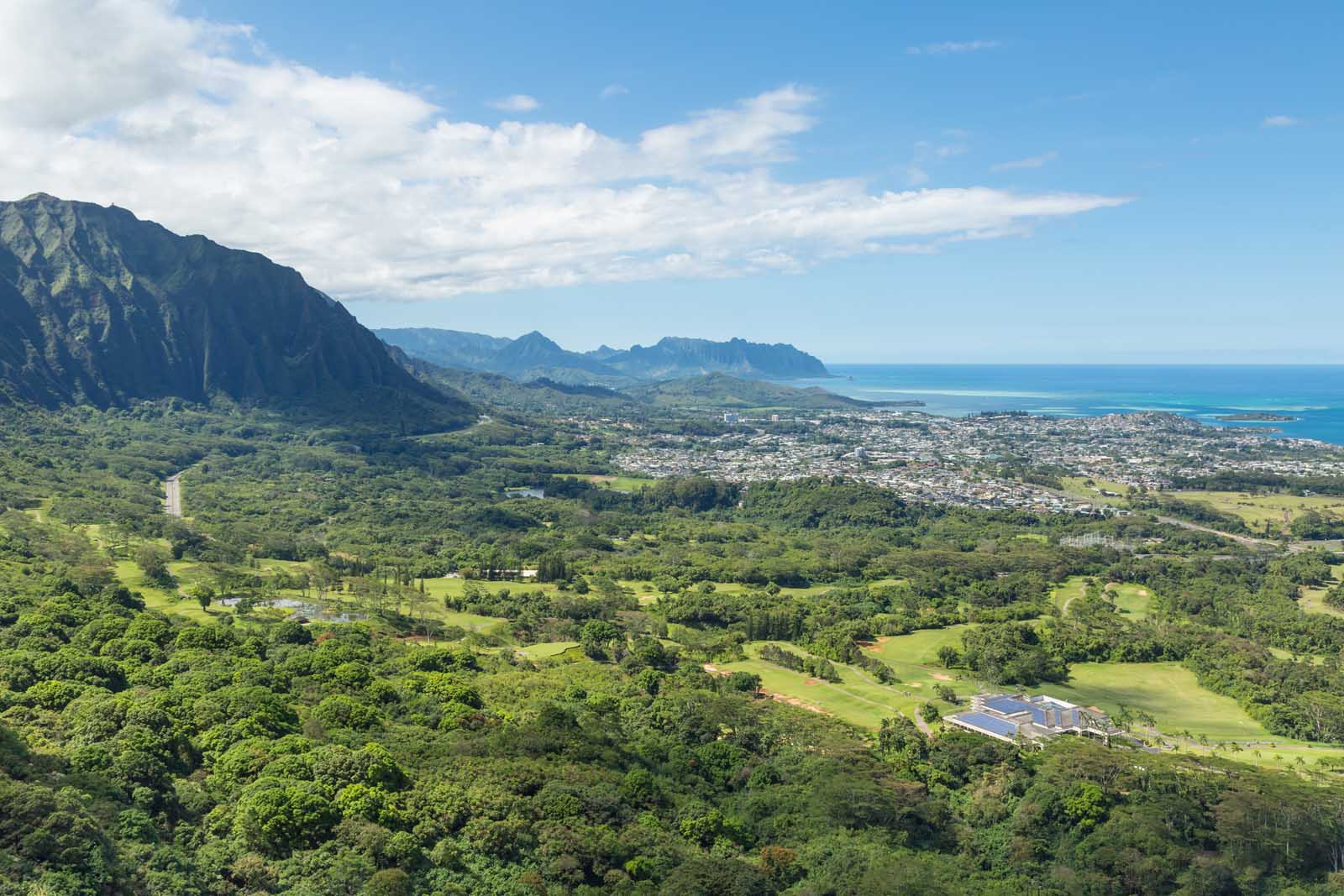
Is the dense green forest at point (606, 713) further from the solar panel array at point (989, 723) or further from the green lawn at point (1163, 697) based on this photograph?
the solar panel array at point (989, 723)

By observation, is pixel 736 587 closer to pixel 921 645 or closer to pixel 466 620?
pixel 921 645

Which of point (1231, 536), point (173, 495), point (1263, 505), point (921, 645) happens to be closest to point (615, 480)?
point (173, 495)

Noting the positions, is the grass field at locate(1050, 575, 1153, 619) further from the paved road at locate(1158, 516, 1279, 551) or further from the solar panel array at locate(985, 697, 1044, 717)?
the paved road at locate(1158, 516, 1279, 551)

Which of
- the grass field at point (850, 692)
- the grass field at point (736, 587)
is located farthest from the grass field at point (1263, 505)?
the grass field at point (850, 692)

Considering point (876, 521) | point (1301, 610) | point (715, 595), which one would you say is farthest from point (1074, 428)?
point (715, 595)

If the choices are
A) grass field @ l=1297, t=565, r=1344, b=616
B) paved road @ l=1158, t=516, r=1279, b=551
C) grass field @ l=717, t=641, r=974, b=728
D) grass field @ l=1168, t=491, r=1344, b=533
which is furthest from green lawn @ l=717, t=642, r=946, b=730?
grass field @ l=1168, t=491, r=1344, b=533
